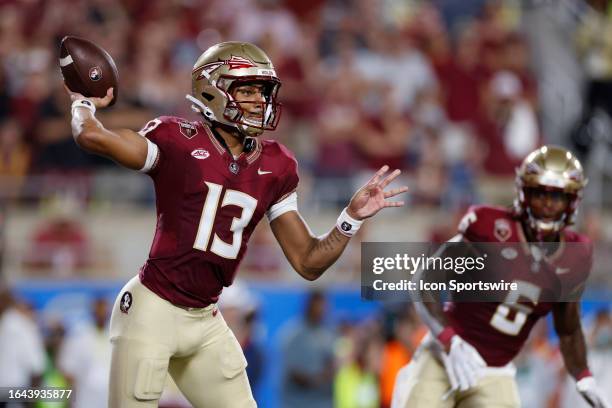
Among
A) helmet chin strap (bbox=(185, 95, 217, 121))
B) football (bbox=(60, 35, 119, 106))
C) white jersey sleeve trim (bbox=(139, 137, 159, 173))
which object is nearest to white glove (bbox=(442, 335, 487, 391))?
helmet chin strap (bbox=(185, 95, 217, 121))

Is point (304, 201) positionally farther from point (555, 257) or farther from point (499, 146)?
point (555, 257)

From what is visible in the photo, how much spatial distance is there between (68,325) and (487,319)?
4.42m

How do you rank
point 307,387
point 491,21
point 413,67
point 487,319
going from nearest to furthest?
point 487,319
point 307,387
point 413,67
point 491,21

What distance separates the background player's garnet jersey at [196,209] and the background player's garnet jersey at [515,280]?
138cm

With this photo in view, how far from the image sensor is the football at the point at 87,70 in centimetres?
473

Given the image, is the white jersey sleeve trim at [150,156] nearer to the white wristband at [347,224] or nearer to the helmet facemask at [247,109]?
the helmet facemask at [247,109]

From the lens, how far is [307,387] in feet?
29.0

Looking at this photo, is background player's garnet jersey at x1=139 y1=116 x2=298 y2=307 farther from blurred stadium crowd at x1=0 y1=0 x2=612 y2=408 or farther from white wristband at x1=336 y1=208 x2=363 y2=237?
blurred stadium crowd at x1=0 y1=0 x2=612 y2=408

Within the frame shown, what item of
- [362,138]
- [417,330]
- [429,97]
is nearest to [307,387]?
[417,330]

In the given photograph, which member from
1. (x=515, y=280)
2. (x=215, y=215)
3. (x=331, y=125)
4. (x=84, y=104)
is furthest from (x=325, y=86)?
(x=84, y=104)

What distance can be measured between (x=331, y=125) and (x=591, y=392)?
5.42 m

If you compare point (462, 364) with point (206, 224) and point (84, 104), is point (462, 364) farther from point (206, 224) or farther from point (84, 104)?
point (84, 104)

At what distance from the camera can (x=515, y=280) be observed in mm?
5793

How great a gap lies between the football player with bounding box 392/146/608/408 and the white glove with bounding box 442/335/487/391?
69mm
